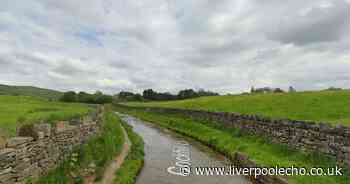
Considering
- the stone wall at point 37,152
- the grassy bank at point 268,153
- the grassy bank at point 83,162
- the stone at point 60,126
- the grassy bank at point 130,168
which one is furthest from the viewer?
the grassy bank at point 130,168

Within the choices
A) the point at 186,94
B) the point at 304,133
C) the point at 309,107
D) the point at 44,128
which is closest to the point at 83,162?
the point at 44,128

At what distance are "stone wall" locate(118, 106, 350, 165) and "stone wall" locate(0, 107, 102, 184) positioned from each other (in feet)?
30.8

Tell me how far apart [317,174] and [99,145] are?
907 centimetres

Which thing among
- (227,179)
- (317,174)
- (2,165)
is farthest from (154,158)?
(2,165)

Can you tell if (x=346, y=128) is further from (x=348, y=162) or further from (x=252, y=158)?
(x=252, y=158)

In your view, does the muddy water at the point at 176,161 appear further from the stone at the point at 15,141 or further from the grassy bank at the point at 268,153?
the stone at the point at 15,141

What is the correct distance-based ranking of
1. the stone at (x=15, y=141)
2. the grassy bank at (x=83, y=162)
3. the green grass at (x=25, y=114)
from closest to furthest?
the stone at (x=15, y=141), the grassy bank at (x=83, y=162), the green grass at (x=25, y=114)

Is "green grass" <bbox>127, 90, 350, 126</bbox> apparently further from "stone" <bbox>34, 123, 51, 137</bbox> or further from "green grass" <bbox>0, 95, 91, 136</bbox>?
"stone" <bbox>34, 123, 51, 137</bbox>

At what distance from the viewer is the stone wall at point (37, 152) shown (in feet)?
20.9

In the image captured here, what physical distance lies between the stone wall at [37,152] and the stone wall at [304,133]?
30.8ft

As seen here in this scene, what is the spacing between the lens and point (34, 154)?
7.62 m

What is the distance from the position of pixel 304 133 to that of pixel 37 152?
33.6 ft

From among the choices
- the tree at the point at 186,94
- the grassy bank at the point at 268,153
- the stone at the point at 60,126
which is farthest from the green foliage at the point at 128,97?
the stone at the point at 60,126

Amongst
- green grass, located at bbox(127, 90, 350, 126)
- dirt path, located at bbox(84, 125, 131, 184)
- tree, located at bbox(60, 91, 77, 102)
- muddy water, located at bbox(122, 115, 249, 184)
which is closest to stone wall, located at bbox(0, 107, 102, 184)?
dirt path, located at bbox(84, 125, 131, 184)
